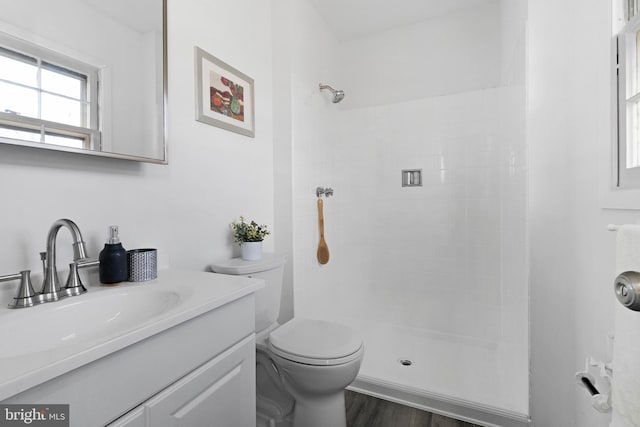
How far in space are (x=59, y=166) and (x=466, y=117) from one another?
2.34 metres

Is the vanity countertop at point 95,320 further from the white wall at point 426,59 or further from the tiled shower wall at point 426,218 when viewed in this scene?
the white wall at point 426,59

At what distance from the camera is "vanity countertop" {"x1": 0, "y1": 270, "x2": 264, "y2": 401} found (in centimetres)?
46

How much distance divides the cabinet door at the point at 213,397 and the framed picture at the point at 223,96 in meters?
1.04

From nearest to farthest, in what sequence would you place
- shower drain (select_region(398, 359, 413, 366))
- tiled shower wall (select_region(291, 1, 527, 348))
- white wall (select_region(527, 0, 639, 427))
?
white wall (select_region(527, 0, 639, 427))
shower drain (select_region(398, 359, 413, 366))
tiled shower wall (select_region(291, 1, 527, 348))

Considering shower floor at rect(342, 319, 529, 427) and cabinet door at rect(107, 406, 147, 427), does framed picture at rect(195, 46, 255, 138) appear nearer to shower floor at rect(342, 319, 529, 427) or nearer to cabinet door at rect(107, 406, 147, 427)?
cabinet door at rect(107, 406, 147, 427)

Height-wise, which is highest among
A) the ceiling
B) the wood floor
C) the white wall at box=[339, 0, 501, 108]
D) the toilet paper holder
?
the ceiling

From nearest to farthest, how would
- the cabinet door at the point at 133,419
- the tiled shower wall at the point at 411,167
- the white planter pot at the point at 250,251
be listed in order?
the cabinet door at the point at 133,419, the white planter pot at the point at 250,251, the tiled shower wall at the point at 411,167

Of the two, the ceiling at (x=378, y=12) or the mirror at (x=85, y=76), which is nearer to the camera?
the mirror at (x=85, y=76)

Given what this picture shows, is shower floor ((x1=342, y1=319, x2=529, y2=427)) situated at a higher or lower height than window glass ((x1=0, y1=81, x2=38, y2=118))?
lower

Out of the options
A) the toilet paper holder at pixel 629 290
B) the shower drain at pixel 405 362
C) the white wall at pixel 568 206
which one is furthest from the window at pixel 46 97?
the shower drain at pixel 405 362

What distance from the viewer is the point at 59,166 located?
87 cm

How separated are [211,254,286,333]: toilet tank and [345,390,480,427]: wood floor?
0.63 metres

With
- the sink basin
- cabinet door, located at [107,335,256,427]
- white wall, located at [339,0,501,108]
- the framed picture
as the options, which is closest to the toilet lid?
cabinet door, located at [107,335,256,427]
